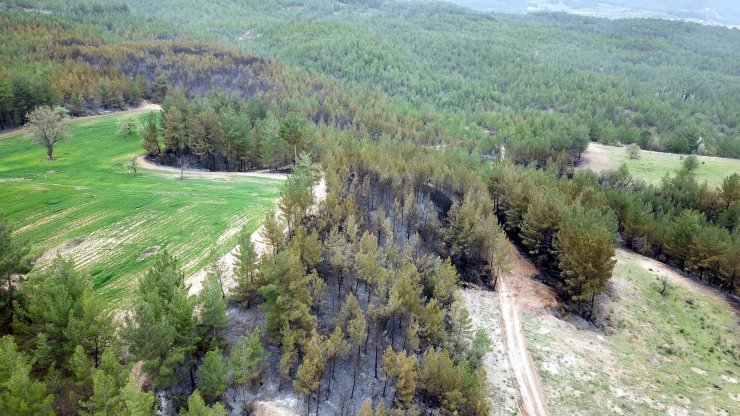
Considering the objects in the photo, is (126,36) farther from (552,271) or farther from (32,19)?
(552,271)

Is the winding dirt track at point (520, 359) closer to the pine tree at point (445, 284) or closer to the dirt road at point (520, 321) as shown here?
the dirt road at point (520, 321)

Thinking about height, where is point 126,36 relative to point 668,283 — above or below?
above

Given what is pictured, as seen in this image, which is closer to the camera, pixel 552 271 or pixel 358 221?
pixel 358 221

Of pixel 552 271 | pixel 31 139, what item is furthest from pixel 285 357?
pixel 31 139

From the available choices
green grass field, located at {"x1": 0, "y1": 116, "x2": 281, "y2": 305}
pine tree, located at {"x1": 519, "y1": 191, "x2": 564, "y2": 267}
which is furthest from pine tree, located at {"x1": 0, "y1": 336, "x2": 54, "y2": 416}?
pine tree, located at {"x1": 519, "y1": 191, "x2": 564, "y2": 267}

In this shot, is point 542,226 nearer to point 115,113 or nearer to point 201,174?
point 201,174

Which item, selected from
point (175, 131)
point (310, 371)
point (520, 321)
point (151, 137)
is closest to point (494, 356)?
point (520, 321)

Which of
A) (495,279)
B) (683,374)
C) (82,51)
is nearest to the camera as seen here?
(683,374)
